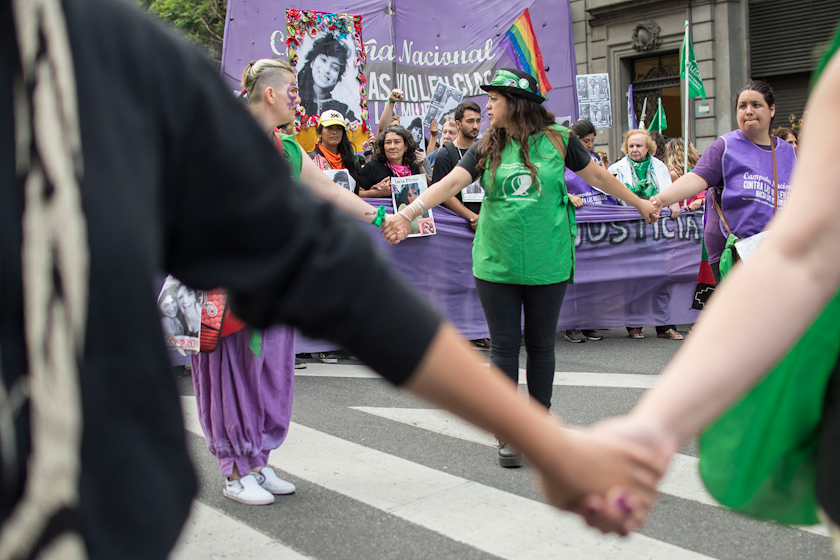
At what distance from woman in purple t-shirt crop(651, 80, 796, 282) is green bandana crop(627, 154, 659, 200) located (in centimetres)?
358

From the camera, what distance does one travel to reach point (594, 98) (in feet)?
38.2

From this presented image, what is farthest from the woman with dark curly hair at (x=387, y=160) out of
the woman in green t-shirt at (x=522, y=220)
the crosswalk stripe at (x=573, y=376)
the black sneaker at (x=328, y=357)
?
the woman in green t-shirt at (x=522, y=220)

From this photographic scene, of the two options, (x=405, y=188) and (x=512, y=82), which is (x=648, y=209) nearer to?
(x=512, y=82)

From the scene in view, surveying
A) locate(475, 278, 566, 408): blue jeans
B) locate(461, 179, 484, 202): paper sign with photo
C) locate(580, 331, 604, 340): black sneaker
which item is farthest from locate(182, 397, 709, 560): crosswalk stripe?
locate(580, 331, 604, 340): black sneaker

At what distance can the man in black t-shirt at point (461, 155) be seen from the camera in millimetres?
7402

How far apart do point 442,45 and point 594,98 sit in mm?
2278

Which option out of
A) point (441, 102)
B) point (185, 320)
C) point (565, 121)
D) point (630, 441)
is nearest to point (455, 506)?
point (185, 320)

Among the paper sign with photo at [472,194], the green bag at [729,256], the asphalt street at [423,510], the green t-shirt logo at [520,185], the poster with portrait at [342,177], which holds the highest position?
the poster with portrait at [342,177]

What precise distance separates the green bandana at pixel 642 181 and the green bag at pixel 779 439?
7444mm

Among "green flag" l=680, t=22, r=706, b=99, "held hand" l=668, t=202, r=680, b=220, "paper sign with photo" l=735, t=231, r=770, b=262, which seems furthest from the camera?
"green flag" l=680, t=22, r=706, b=99

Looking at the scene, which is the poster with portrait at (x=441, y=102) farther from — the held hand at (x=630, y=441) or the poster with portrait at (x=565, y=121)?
the held hand at (x=630, y=441)

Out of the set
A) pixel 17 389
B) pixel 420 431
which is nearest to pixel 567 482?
pixel 17 389

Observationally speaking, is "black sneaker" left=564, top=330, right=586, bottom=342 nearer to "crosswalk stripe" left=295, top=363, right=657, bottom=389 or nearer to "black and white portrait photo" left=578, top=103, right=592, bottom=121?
"crosswalk stripe" left=295, top=363, right=657, bottom=389

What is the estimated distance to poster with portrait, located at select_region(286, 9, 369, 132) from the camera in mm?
8781
